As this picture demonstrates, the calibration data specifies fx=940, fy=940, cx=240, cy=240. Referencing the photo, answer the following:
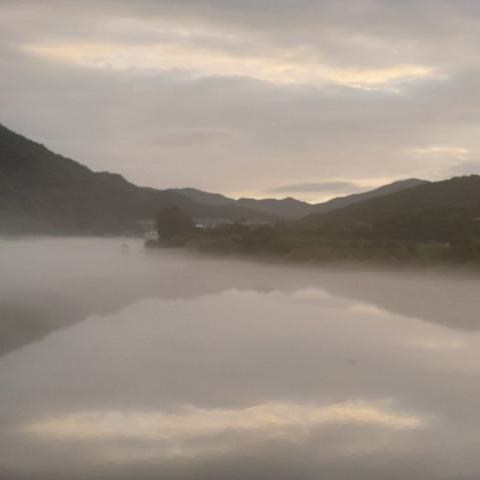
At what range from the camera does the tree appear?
126 ft

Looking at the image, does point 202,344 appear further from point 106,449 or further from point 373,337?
point 106,449

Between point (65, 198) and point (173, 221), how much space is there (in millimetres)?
8600

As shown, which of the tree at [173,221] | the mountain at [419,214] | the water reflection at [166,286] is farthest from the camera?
the tree at [173,221]

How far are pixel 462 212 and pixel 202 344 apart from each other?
25.9 metres

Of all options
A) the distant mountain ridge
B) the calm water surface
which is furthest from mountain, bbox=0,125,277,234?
the calm water surface

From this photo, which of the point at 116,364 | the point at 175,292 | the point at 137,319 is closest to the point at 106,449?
the point at 116,364

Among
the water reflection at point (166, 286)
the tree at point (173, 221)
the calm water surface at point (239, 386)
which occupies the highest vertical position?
the tree at point (173, 221)

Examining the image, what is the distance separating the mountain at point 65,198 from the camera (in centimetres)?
4275

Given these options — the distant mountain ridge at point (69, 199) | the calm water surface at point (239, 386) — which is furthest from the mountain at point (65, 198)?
the calm water surface at point (239, 386)

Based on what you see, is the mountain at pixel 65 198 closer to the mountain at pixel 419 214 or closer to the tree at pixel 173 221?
the tree at pixel 173 221

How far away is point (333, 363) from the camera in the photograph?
11.4m

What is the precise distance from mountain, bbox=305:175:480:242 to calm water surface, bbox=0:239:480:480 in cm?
1449

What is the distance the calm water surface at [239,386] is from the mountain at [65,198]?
75.7ft

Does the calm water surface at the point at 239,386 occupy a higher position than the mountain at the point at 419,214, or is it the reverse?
the mountain at the point at 419,214
